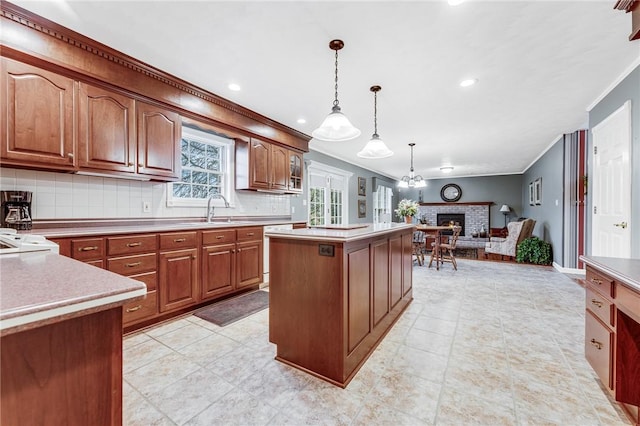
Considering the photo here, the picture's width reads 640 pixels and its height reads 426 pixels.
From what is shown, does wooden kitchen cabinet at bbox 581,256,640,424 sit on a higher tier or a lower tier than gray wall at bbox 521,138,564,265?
lower

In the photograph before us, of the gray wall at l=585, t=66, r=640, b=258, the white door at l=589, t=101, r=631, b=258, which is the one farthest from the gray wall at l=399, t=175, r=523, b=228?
the gray wall at l=585, t=66, r=640, b=258

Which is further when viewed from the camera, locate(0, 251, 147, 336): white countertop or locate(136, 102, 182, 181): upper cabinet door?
locate(136, 102, 182, 181): upper cabinet door

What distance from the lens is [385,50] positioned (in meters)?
2.32

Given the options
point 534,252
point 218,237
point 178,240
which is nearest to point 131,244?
point 178,240

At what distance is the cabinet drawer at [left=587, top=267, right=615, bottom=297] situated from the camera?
1514mm

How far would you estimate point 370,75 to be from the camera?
2.73 m

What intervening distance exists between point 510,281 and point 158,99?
5398 mm

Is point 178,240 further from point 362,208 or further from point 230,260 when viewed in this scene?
point 362,208

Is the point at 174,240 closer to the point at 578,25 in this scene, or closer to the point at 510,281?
the point at 578,25

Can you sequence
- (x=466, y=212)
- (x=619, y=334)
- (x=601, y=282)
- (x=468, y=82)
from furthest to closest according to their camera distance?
(x=466, y=212), (x=468, y=82), (x=601, y=282), (x=619, y=334)

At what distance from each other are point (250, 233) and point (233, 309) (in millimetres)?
950

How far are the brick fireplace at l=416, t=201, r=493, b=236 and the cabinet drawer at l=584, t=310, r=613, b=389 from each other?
29.0 ft

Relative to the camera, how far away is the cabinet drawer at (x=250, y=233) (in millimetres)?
3396

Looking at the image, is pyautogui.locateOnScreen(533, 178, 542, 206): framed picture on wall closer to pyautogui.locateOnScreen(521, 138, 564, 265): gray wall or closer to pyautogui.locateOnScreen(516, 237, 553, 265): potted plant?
pyautogui.locateOnScreen(521, 138, 564, 265): gray wall
